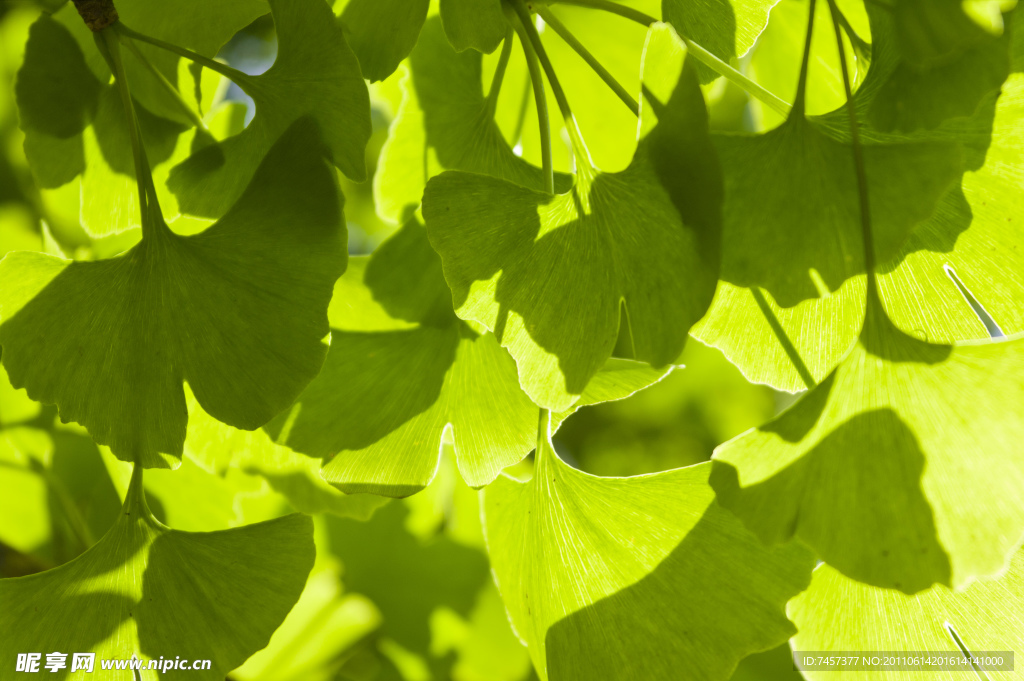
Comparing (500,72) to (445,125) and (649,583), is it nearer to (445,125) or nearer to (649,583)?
(445,125)

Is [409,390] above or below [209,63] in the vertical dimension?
below

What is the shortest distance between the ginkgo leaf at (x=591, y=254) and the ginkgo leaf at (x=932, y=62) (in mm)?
117

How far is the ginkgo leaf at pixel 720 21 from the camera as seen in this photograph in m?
0.48

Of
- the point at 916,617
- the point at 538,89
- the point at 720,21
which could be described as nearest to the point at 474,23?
the point at 538,89

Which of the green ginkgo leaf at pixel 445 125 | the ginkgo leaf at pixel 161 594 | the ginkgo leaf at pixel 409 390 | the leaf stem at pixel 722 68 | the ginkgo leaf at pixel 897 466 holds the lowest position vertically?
the ginkgo leaf at pixel 161 594

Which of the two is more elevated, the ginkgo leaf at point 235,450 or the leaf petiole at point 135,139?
the leaf petiole at point 135,139

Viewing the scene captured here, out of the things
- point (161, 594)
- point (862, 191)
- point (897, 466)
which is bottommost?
point (161, 594)

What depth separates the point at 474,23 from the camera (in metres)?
0.43

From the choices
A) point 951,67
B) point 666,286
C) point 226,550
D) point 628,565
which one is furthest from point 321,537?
point 951,67

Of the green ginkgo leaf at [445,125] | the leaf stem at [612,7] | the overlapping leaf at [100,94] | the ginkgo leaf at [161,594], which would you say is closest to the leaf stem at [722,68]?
the leaf stem at [612,7]

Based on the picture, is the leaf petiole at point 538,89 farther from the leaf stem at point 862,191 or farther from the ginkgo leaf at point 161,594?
the ginkgo leaf at point 161,594

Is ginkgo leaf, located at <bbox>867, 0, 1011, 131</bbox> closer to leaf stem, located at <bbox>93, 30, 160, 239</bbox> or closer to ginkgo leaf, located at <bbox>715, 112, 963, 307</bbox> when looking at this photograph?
ginkgo leaf, located at <bbox>715, 112, 963, 307</bbox>

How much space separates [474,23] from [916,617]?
17.6 inches

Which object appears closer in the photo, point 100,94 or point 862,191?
point 862,191
